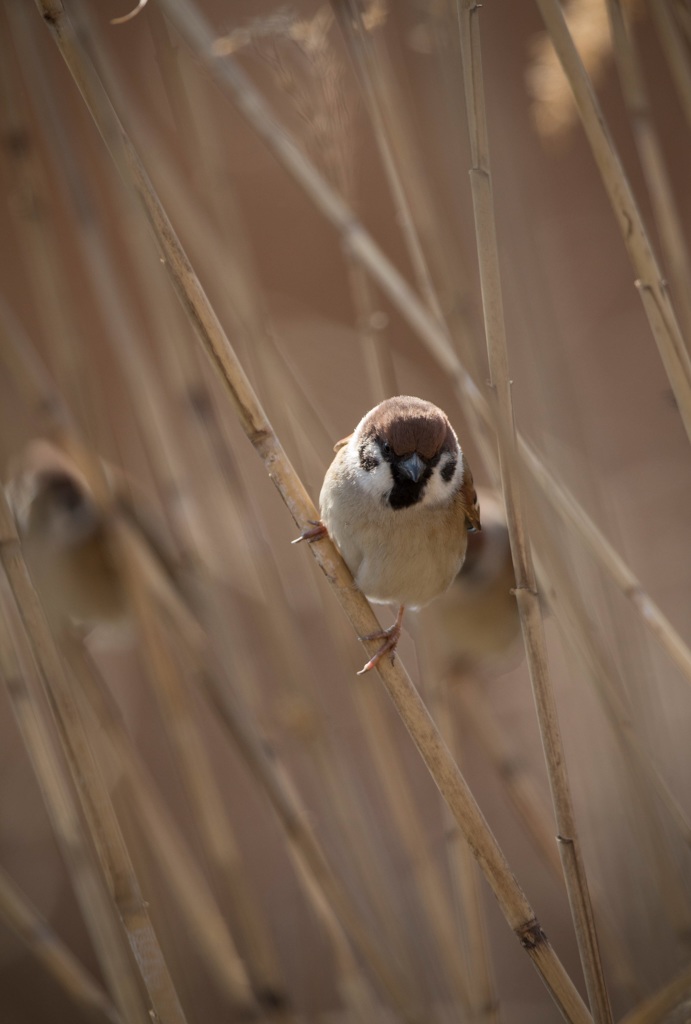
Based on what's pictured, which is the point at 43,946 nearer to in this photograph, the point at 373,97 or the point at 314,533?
the point at 314,533

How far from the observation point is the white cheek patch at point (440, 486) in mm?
1306

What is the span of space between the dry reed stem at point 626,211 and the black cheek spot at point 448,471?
1.17 feet

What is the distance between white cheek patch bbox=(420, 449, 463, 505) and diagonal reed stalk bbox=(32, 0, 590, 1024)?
10.4 inches

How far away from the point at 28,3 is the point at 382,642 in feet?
3.80

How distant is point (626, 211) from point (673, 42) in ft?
1.16

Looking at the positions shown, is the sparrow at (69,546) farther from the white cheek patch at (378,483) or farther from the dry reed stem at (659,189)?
the dry reed stem at (659,189)

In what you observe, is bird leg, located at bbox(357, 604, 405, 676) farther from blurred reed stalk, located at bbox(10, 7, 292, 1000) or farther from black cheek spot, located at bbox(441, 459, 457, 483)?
blurred reed stalk, located at bbox(10, 7, 292, 1000)

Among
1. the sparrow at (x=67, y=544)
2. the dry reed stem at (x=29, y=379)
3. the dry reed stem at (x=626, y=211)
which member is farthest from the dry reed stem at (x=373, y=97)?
the sparrow at (x=67, y=544)

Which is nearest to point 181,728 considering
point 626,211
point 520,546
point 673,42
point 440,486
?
point 440,486

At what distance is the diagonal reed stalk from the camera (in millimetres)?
935

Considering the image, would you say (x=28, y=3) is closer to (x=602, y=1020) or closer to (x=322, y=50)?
(x=322, y=50)

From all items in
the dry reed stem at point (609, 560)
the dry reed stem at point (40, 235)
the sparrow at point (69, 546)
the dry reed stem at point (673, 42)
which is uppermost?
the dry reed stem at point (40, 235)

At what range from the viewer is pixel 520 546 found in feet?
3.40

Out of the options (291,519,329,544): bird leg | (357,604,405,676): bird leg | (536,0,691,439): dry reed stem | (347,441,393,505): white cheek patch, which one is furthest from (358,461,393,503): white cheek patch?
(536,0,691,439): dry reed stem
